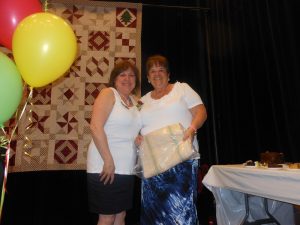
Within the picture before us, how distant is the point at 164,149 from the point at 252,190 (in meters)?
0.50

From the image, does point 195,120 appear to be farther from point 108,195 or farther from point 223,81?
point 223,81

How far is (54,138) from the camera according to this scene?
111 inches

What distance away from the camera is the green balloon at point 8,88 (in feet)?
3.80

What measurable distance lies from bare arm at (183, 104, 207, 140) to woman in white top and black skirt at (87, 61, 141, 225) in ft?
0.96

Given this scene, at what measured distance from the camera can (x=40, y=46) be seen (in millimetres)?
1220

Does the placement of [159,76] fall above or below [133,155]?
above

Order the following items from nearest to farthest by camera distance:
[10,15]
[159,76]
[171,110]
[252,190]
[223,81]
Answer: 1. [10,15]
2. [252,190]
3. [171,110]
4. [159,76]
5. [223,81]

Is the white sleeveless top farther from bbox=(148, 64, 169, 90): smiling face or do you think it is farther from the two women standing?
bbox=(148, 64, 169, 90): smiling face

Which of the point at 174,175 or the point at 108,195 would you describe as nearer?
the point at 108,195

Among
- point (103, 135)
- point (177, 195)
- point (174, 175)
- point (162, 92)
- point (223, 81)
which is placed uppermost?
point (223, 81)

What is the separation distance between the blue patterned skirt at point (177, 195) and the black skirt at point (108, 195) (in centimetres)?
23

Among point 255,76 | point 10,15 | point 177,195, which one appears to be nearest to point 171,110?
point 177,195

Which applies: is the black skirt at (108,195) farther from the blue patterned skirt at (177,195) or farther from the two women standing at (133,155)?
the blue patterned skirt at (177,195)

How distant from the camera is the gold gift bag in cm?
154
